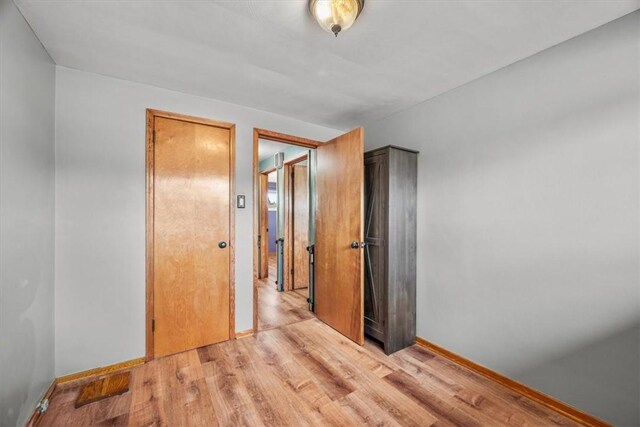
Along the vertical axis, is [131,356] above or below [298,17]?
below

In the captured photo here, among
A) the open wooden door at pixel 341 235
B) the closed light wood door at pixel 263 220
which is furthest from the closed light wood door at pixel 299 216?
the open wooden door at pixel 341 235

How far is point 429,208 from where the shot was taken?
248cm

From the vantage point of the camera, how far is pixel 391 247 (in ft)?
7.80

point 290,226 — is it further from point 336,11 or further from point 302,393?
point 336,11

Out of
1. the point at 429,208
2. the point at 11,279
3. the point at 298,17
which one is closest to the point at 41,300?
the point at 11,279

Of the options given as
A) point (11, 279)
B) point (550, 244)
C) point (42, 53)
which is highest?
point (42, 53)

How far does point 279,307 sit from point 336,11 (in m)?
3.19

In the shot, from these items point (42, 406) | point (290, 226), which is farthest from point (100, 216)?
point (290, 226)

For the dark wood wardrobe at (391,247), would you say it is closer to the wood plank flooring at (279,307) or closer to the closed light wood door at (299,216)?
the wood plank flooring at (279,307)

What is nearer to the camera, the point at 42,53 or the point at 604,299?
the point at 604,299

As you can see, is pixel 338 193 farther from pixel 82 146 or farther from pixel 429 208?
pixel 82 146

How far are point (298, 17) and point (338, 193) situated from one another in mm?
1568

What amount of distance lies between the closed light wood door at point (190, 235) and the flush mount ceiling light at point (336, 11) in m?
1.56

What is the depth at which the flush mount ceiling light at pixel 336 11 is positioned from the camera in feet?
4.24
